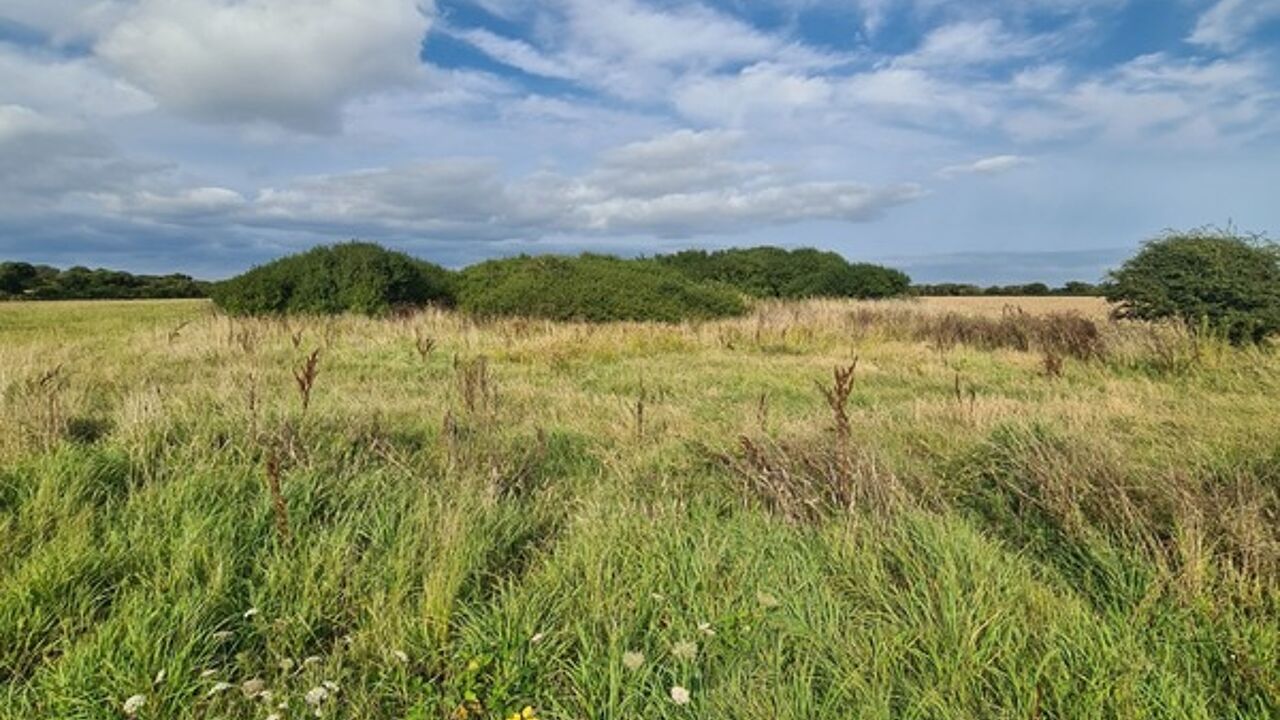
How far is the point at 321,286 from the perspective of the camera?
2286 cm

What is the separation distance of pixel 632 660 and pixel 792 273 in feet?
125

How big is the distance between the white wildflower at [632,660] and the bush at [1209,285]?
548 inches

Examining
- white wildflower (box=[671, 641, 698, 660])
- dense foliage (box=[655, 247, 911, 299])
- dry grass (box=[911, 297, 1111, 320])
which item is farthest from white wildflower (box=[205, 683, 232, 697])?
dense foliage (box=[655, 247, 911, 299])

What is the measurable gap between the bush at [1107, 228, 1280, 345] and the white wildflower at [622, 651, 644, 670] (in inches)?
548

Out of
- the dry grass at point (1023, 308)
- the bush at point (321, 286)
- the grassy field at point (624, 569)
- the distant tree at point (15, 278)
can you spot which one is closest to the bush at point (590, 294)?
the bush at point (321, 286)

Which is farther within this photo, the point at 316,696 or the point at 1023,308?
the point at 1023,308

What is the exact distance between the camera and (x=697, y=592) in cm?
316

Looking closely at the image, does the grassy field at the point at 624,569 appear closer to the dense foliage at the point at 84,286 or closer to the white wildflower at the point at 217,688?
the white wildflower at the point at 217,688

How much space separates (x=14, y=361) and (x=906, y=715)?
448 inches

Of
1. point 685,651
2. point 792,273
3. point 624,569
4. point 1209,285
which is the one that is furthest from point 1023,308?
point 685,651

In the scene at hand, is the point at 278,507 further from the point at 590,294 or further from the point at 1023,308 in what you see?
the point at 1023,308

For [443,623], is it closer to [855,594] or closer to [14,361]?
[855,594]

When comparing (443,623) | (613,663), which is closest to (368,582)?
(443,623)

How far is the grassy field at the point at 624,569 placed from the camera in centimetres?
250
